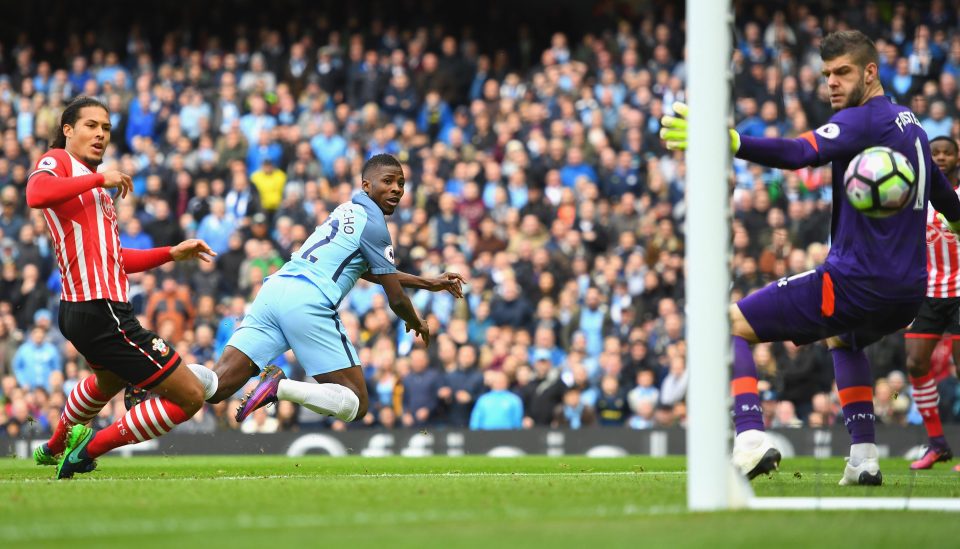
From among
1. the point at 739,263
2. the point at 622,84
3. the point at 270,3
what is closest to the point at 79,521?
the point at 739,263

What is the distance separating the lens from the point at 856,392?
860 centimetres

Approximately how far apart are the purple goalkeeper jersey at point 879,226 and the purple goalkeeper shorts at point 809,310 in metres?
0.06

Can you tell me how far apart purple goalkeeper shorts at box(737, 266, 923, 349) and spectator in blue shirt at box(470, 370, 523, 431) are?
9207 mm

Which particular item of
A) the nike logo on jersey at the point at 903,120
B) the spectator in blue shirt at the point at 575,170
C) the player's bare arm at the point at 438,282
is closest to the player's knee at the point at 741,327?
the nike logo on jersey at the point at 903,120

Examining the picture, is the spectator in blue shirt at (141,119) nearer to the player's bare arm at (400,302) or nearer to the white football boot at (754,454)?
the player's bare arm at (400,302)

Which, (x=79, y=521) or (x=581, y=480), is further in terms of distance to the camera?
(x=581, y=480)

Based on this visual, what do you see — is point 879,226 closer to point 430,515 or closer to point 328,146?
point 430,515

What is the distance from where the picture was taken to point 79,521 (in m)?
5.59

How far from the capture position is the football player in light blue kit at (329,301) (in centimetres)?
946

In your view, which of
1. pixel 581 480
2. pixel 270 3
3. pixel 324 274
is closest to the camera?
pixel 581 480

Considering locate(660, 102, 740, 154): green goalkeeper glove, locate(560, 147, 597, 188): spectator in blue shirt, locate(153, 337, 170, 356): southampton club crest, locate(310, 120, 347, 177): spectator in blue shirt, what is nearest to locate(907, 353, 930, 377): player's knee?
Answer: locate(660, 102, 740, 154): green goalkeeper glove

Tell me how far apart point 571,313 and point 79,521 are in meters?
12.5

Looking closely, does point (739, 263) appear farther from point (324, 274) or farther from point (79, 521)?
point (79, 521)

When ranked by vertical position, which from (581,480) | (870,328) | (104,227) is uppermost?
(104,227)
